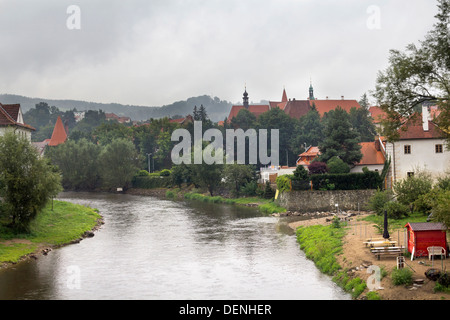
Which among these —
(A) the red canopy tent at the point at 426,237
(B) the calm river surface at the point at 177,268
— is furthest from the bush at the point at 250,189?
(A) the red canopy tent at the point at 426,237

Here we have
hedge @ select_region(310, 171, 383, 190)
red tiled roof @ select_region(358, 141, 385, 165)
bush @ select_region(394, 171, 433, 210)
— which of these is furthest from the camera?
red tiled roof @ select_region(358, 141, 385, 165)

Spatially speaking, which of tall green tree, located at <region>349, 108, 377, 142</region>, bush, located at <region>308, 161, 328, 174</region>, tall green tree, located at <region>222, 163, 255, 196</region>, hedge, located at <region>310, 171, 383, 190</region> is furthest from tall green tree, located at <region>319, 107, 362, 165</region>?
tall green tree, located at <region>349, 108, 377, 142</region>

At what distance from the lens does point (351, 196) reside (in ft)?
181

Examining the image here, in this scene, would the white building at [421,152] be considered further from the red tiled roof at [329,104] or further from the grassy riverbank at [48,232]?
the red tiled roof at [329,104]

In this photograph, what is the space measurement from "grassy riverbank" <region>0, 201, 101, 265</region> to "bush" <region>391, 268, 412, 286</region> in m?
20.5

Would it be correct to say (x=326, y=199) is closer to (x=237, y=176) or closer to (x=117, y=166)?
(x=237, y=176)

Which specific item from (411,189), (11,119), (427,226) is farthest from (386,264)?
(11,119)

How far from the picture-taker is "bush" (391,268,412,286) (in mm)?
21188

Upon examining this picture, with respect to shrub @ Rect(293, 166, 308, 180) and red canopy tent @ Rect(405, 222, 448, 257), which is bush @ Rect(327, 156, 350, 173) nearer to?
shrub @ Rect(293, 166, 308, 180)

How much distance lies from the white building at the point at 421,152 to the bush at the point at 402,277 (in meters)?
28.5

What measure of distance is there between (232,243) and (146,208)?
89.5 feet

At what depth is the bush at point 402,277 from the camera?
69.5ft

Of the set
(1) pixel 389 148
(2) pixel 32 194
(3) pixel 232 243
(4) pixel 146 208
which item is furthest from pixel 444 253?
(4) pixel 146 208

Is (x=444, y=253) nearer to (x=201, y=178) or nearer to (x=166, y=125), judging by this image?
(x=201, y=178)
